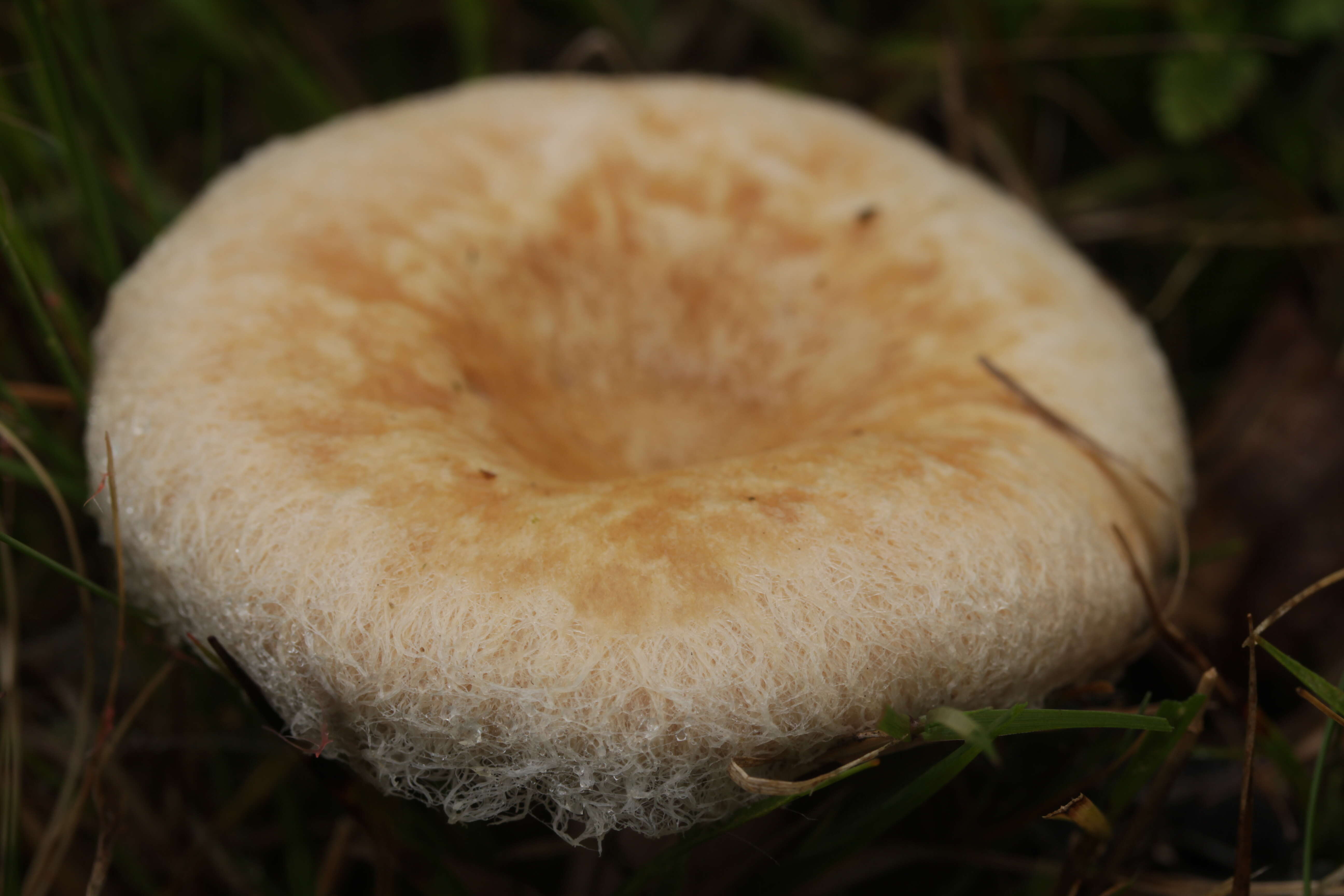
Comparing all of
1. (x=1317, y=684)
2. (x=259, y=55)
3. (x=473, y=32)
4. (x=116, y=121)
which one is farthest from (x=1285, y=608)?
(x=259, y=55)

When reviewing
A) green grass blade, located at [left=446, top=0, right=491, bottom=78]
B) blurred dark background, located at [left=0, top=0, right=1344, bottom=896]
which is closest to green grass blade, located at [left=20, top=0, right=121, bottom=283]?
blurred dark background, located at [left=0, top=0, right=1344, bottom=896]

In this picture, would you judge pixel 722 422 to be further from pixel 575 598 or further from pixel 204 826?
pixel 204 826

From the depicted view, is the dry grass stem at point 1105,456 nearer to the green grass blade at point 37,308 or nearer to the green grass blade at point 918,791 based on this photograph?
the green grass blade at point 918,791

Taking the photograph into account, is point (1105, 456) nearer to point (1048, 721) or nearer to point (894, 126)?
point (1048, 721)

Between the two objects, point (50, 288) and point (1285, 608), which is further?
point (50, 288)

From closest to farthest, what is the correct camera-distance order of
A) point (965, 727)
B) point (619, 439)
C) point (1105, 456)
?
point (965, 727), point (1105, 456), point (619, 439)

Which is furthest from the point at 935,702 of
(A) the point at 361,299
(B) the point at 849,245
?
(A) the point at 361,299
